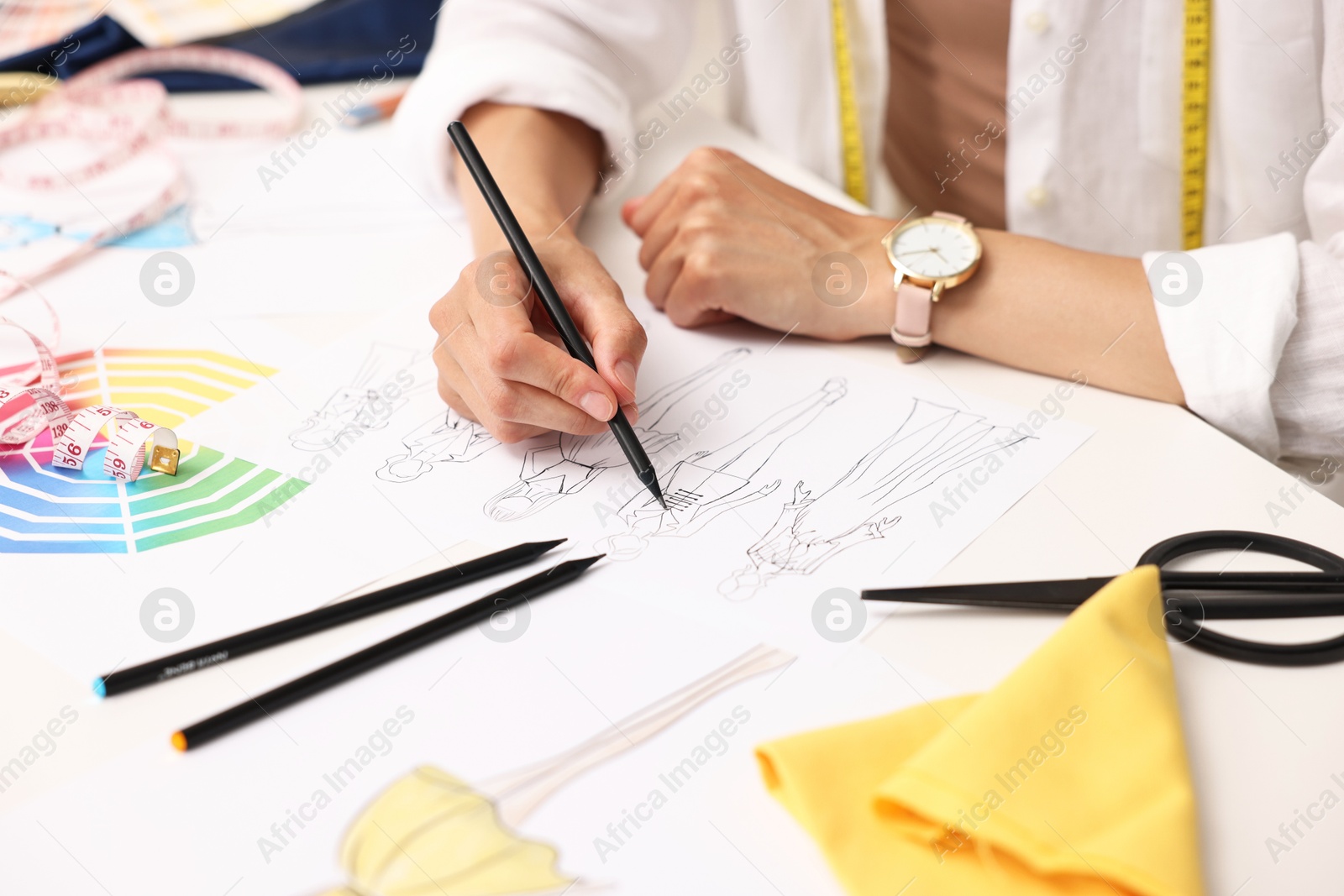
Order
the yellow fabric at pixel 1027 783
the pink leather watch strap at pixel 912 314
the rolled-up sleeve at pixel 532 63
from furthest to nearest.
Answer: the rolled-up sleeve at pixel 532 63 < the pink leather watch strap at pixel 912 314 < the yellow fabric at pixel 1027 783

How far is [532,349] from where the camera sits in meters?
0.69

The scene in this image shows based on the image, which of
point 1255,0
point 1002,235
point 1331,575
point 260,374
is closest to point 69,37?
point 260,374

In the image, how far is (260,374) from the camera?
2.72ft

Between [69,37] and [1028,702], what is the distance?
1.43 metres

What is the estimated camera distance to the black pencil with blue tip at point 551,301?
2.24 ft

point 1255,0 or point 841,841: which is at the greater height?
point 1255,0

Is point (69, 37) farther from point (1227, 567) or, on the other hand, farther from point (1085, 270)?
point (1227, 567)

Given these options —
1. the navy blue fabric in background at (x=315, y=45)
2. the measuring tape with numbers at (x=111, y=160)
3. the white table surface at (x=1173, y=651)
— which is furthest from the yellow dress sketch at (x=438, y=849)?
the navy blue fabric in background at (x=315, y=45)

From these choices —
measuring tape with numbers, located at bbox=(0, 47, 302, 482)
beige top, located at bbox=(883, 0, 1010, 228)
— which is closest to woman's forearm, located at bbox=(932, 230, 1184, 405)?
→ beige top, located at bbox=(883, 0, 1010, 228)

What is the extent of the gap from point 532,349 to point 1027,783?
422 millimetres

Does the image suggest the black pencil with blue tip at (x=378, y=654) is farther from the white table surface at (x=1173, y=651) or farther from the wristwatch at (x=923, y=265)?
the wristwatch at (x=923, y=265)

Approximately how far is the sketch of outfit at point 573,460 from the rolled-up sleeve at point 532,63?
0.41 metres

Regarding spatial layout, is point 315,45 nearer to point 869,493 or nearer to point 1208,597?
point 869,493

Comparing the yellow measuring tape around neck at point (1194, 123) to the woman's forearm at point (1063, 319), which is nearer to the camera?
the woman's forearm at point (1063, 319)
